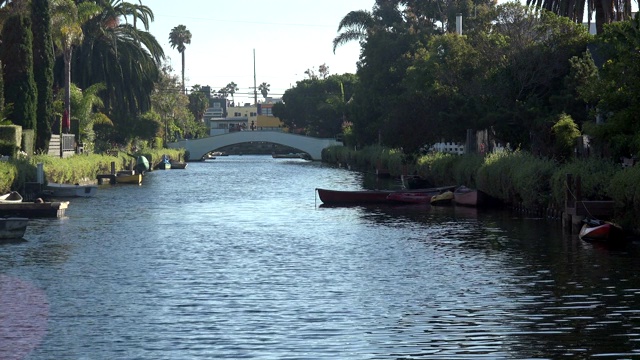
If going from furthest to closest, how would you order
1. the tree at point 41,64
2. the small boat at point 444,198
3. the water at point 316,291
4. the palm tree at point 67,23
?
the palm tree at point 67,23 → the tree at point 41,64 → the small boat at point 444,198 → the water at point 316,291

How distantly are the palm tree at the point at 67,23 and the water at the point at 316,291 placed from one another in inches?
1581

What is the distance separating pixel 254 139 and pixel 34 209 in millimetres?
135921

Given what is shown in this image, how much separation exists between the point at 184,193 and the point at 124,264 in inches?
1791

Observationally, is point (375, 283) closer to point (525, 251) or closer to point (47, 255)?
point (525, 251)

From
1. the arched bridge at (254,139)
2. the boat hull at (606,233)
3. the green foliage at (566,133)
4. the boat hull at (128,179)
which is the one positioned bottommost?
the boat hull at (606,233)

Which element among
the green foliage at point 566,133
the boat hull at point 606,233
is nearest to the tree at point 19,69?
the green foliage at point 566,133

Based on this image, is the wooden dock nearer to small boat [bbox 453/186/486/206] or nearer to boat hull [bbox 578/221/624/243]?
boat hull [bbox 578/221/624/243]

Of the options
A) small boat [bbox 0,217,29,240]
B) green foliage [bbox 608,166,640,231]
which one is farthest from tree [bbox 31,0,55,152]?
green foliage [bbox 608,166,640,231]

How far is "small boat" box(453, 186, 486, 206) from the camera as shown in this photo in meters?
58.4

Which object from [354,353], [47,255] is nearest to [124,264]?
[47,255]

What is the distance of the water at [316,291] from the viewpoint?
2130 cm

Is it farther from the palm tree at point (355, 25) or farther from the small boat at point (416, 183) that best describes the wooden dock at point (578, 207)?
the palm tree at point (355, 25)

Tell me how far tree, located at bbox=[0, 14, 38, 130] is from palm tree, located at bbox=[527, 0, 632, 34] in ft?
108

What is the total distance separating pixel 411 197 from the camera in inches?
2517
